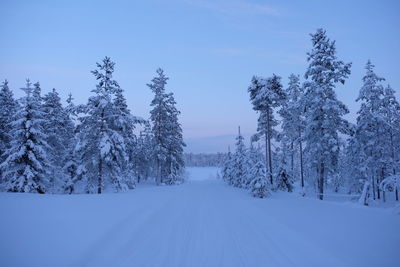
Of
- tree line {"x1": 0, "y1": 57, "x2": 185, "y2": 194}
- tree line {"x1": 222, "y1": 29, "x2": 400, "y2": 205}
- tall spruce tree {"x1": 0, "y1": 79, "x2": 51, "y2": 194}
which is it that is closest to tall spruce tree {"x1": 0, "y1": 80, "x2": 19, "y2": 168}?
tree line {"x1": 0, "y1": 57, "x2": 185, "y2": 194}

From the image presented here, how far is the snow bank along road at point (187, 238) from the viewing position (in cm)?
548

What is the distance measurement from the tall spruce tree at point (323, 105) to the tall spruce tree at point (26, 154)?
23.5 metres

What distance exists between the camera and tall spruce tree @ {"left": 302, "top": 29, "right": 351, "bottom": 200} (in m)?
19.3

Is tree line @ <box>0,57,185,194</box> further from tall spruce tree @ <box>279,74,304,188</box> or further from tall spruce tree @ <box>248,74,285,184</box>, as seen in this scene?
tall spruce tree @ <box>279,74,304,188</box>

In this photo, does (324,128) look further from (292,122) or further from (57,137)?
(57,137)

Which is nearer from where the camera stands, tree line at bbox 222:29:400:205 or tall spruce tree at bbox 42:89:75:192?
tree line at bbox 222:29:400:205

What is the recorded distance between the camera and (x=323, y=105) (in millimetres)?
19203

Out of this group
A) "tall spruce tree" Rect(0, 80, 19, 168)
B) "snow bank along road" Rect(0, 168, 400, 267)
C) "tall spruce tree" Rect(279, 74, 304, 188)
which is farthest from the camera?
"tall spruce tree" Rect(279, 74, 304, 188)

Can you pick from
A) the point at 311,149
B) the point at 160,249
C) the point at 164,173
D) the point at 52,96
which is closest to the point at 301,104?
the point at 311,149

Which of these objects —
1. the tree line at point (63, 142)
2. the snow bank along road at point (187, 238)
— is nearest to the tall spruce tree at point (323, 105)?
the snow bank along road at point (187, 238)

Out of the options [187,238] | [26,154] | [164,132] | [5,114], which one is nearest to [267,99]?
[164,132]

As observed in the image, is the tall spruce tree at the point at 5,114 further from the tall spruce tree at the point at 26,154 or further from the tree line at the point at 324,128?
the tree line at the point at 324,128

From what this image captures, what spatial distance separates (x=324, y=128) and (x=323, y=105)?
208cm

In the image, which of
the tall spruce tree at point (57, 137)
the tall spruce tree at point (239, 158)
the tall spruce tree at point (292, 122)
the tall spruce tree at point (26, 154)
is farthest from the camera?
the tall spruce tree at point (239, 158)
